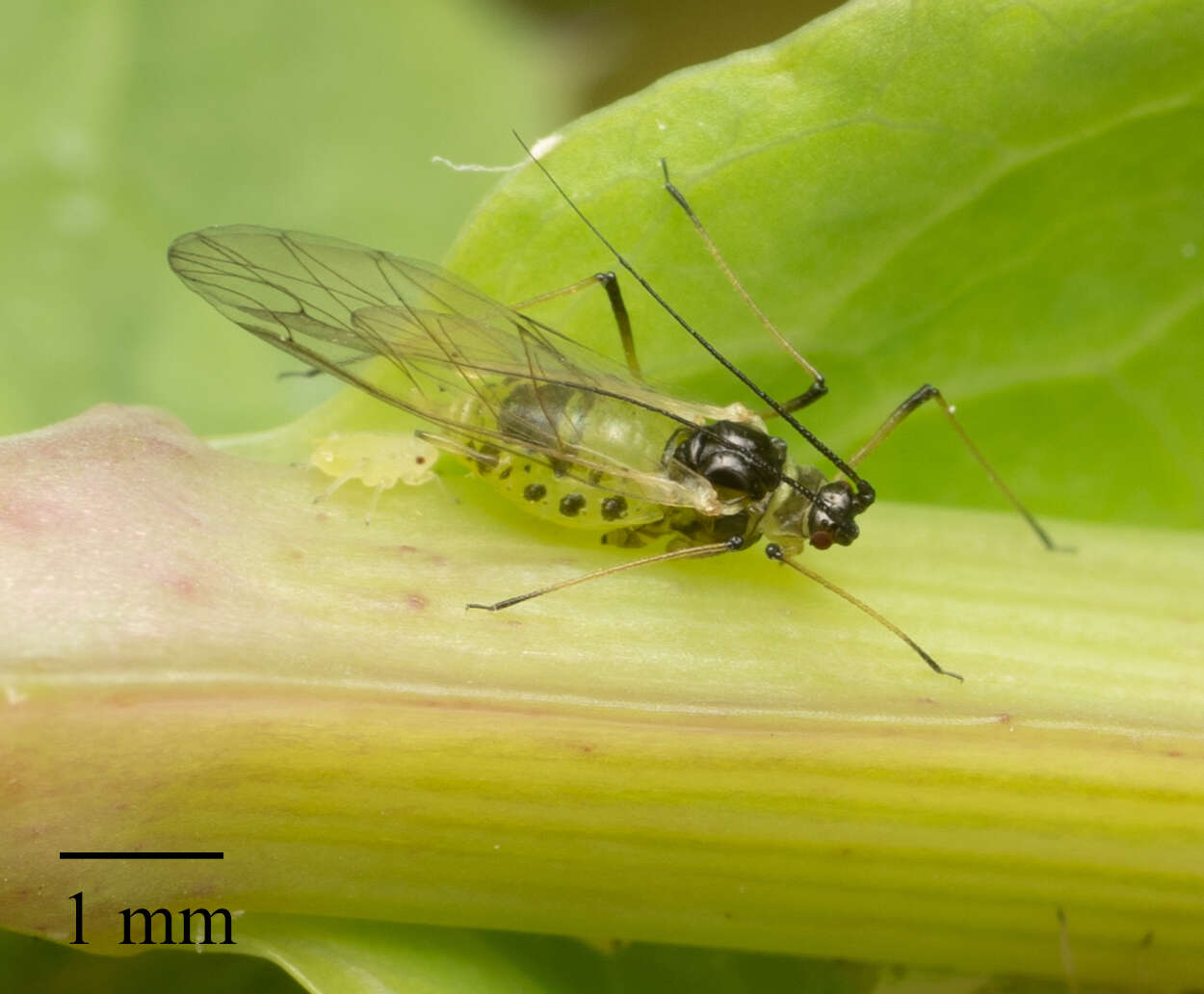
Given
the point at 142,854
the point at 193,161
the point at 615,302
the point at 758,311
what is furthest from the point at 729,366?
the point at 193,161

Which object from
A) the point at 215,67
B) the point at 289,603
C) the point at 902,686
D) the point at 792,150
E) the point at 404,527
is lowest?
the point at 902,686

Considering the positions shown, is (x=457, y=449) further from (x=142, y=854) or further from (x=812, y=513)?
(x=142, y=854)

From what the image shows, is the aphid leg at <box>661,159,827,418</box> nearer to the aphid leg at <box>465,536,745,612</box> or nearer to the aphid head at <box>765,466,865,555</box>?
the aphid head at <box>765,466,865,555</box>

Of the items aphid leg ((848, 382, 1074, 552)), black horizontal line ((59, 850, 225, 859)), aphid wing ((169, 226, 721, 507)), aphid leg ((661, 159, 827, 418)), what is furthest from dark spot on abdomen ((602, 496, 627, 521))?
black horizontal line ((59, 850, 225, 859))

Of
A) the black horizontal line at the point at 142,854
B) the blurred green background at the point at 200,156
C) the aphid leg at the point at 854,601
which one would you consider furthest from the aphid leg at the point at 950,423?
the blurred green background at the point at 200,156

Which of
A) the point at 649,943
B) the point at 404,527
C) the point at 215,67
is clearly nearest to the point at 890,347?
the point at 404,527

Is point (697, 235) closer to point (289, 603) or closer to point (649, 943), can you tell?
point (289, 603)

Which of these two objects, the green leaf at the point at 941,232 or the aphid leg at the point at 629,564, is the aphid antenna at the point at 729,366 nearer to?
the green leaf at the point at 941,232
